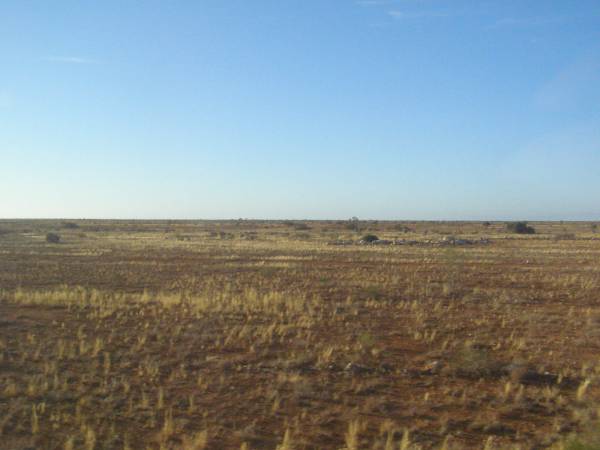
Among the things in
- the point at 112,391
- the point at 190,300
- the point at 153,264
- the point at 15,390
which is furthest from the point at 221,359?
the point at 153,264

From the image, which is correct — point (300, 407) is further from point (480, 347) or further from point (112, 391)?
point (480, 347)

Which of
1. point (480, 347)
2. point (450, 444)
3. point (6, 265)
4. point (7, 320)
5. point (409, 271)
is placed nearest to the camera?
point (450, 444)

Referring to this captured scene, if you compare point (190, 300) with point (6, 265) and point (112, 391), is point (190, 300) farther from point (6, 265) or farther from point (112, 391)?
point (6, 265)

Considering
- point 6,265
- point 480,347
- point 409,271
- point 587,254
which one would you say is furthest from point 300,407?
point 587,254

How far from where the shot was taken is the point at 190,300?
18.3m

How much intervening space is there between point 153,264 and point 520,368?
24.5m

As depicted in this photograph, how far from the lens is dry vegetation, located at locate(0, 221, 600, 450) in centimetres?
798

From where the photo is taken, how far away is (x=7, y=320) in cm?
1505

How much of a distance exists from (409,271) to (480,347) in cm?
1526

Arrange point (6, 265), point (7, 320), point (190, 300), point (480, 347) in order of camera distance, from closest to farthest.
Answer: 1. point (480, 347)
2. point (7, 320)
3. point (190, 300)
4. point (6, 265)

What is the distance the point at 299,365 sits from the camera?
1113 centimetres

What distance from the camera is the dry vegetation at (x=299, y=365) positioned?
798 cm

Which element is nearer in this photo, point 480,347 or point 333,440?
point 333,440

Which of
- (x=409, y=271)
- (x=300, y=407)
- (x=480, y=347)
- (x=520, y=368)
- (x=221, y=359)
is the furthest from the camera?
(x=409, y=271)
